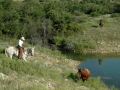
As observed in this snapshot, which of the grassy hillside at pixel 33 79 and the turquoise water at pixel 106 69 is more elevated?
the grassy hillside at pixel 33 79

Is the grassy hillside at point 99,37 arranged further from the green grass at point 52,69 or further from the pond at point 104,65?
the pond at point 104,65

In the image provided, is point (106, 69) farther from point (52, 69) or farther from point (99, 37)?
point (99, 37)

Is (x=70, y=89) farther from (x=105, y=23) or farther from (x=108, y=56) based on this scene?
(x=105, y=23)

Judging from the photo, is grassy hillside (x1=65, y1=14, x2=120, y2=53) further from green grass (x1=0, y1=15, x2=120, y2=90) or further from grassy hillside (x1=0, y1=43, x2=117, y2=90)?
grassy hillside (x1=0, y1=43, x2=117, y2=90)

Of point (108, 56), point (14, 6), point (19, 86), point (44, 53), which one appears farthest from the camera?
point (14, 6)

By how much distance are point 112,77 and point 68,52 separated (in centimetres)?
1016

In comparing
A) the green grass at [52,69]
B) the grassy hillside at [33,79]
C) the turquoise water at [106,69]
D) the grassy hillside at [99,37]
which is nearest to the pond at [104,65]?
the turquoise water at [106,69]

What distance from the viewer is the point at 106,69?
92.3ft

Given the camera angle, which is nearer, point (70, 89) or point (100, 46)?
point (70, 89)

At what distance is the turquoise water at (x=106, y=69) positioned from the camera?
2420 cm

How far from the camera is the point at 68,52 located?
34.5m

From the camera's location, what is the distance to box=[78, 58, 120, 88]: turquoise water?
24.2 meters

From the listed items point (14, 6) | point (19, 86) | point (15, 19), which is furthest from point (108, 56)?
point (19, 86)

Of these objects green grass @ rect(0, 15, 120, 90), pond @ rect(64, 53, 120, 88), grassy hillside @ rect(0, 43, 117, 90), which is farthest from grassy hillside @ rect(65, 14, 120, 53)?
grassy hillside @ rect(0, 43, 117, 90)
